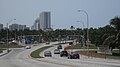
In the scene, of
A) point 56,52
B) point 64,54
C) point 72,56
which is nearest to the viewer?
point 72,56

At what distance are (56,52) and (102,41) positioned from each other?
747 inches

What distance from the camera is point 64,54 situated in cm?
7700

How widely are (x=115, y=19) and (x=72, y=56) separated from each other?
58.9 ft

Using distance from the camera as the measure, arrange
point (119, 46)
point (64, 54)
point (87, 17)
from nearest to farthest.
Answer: point (87, 17), point (119, 46), point (64, 54)

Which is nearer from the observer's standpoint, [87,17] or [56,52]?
[87,17]

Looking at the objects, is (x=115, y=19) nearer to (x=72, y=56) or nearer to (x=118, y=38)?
(x=118, y=38)

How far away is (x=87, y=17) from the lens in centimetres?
6756

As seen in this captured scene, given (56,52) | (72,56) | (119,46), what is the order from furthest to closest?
1. (56,52)
2. (119,46)
3. (72,56)

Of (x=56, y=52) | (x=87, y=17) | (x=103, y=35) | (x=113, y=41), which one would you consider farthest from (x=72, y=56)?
(x=56, y=52)

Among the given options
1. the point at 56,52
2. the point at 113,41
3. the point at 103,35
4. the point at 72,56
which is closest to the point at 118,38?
the point at 113,41

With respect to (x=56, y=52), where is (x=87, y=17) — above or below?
above

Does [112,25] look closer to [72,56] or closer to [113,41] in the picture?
[113,41]

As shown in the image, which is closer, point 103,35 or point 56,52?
point 103,35

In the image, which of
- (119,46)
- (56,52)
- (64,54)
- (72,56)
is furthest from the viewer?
(56,52)
